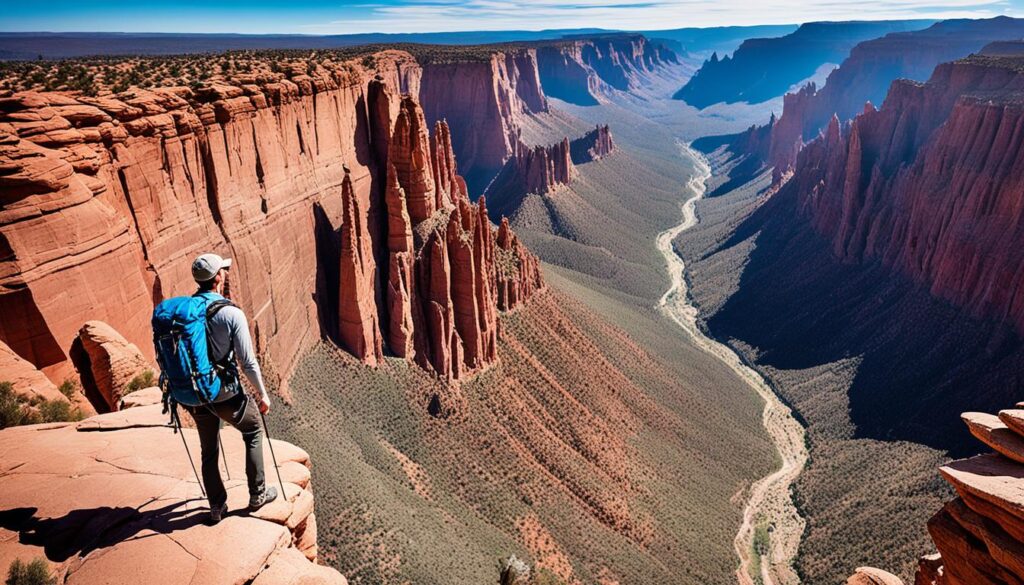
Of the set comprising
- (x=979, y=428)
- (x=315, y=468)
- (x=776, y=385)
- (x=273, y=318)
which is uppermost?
(x=979, y=428)

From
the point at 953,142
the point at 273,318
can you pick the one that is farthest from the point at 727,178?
the point at 273,318

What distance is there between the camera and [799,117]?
166 meters

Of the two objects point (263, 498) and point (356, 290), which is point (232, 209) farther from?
point (263, 498)

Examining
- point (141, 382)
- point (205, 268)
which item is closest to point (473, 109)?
point (141, 382)

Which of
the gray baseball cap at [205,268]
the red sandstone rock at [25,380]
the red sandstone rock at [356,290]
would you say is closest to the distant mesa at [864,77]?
the red sandstone rock at [356,290]

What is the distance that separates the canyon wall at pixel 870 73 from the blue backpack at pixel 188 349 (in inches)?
6922

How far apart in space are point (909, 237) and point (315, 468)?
2848 inches

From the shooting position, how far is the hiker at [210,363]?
10.8 meters

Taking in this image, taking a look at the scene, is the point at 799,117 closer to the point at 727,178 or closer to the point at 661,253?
the point at 727,178

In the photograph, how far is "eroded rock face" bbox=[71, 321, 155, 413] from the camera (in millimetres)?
18859

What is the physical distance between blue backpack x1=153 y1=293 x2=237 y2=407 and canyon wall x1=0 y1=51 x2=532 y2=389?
1115 cm

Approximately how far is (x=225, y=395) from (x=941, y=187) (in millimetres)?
83674

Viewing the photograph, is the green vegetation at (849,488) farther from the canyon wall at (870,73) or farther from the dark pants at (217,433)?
the canyon wall at (870,73)

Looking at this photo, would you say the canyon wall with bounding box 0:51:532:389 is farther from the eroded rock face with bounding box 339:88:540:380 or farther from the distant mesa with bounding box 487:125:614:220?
the distant mesa with bounding box 487:125:614:220
